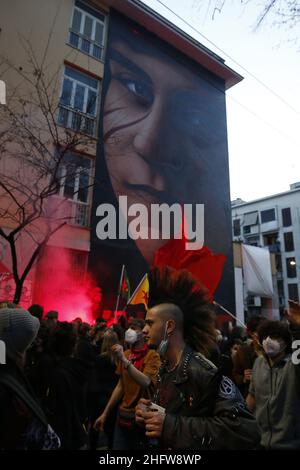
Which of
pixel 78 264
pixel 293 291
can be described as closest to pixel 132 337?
pixel 78 264

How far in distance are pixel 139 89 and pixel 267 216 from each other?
34217 mm

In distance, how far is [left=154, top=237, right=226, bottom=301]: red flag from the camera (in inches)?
347

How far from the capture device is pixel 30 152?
37.3 ft

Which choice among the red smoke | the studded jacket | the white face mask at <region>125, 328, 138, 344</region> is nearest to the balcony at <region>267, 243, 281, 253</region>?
the red smoke

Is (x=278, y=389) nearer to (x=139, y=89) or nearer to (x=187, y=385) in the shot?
(x=187, y=385)

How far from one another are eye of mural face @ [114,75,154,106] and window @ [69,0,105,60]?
1.37 metres

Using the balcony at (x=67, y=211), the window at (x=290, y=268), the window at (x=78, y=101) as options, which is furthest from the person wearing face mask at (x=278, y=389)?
the window at (x=290, y=268)

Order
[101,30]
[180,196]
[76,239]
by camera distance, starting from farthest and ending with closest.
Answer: [180,196] → [101,30] → [76,239]

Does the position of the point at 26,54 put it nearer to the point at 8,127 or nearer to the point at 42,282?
the point at 8,127

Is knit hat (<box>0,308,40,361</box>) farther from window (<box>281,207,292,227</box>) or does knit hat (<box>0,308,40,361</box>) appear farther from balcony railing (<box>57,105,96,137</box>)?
window (<box>281,207,292,227</box>)

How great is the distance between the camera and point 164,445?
1806 millimetres

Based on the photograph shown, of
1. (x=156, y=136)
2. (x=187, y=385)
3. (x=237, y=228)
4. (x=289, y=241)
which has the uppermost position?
(x=237, y=228)

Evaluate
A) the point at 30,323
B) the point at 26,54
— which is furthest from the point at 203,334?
the point at 26,54

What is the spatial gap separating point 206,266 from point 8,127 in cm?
797
